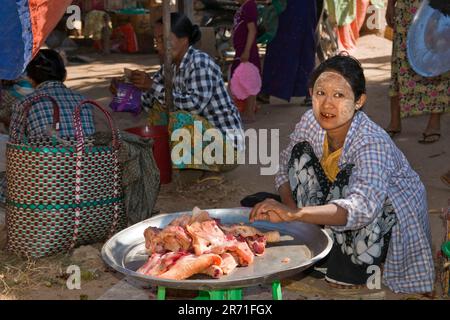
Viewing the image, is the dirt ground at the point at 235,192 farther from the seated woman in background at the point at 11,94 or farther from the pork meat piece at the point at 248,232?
the seated woman in background at the point at 11,94

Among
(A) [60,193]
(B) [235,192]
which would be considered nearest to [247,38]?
(B) [235,192]

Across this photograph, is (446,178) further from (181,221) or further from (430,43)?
(181,221)

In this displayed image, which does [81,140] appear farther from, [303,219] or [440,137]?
[440,137]

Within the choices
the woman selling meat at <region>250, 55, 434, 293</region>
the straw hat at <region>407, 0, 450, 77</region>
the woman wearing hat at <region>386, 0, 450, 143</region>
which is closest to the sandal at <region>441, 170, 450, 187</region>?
the woman wearing hat at <region>386, 0, 450, 143</region>

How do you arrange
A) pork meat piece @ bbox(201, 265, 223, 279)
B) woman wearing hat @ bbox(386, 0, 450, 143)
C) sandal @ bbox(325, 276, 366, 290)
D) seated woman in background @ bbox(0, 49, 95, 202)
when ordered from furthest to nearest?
woman wearing hat @ bbox(386, 0, 450, 143)
seated woman in background @ bbox(0, 49, 95, 202)
sandal @ bbox(325, 276, 366, 290)
pork meat piece @ bbox(201, 265, 223, 279)

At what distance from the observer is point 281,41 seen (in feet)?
27.1

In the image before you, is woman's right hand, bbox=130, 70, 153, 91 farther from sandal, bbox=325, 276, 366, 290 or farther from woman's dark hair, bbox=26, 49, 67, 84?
sandal, bbox=325, 276, 366, 290

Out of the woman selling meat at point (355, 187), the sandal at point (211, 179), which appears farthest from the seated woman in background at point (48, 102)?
the woman selling meat at point (355, 187)

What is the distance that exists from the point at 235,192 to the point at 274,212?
9.13 feet

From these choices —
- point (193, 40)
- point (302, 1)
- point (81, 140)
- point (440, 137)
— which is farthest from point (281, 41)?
point (81, 140)

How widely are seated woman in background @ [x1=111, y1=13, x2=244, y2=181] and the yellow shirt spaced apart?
175cm

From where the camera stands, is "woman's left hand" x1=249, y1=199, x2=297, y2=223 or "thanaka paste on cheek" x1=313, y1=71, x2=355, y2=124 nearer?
"woman's left hand" x1=249, y1=199, x2=297, y2=223

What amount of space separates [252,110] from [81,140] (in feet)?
12.8

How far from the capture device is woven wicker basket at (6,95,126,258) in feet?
13.8
